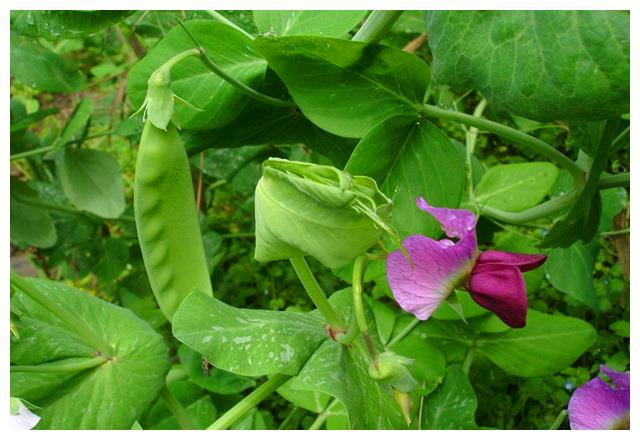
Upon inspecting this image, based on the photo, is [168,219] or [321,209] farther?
[168,219]

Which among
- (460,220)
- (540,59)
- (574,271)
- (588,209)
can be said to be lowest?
(574,271)

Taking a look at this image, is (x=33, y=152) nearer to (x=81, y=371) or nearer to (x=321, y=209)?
(x=81, y=371)

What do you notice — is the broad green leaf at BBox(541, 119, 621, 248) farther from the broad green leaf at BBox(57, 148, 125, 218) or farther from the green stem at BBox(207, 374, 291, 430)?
the broad green leaf at BBox(57, 148, 125, 218)

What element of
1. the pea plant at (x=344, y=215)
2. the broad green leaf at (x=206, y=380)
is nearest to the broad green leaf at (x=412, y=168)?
the pea plant at (x=344, y=215)

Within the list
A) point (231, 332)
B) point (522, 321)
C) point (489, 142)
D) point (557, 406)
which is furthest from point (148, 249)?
point (489, 142)

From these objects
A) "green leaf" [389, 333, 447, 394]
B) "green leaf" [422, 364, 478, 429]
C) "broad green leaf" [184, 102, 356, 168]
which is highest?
"broad green leaf" [184, 102, 356, 168]

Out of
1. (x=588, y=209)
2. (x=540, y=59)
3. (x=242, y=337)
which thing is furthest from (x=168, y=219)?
(x=588, y=209)

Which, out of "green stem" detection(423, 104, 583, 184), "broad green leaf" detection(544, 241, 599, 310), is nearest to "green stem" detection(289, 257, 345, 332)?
"green stem" detection(423, 104, 583, 184)
